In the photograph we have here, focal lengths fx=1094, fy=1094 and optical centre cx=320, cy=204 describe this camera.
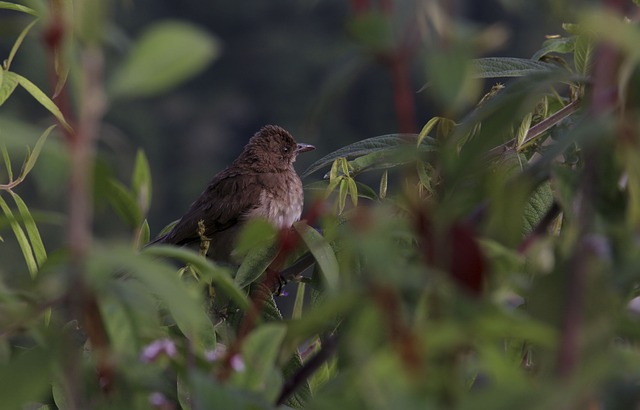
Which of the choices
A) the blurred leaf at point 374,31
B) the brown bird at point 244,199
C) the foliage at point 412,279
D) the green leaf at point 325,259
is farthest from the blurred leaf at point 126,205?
the brown bird at point 244,199

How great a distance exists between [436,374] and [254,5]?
128ft

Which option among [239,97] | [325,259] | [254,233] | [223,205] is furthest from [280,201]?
[239,97]

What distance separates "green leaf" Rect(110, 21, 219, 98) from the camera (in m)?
0.71

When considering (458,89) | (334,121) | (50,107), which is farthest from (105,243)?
(334,121)

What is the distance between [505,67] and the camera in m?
1.83

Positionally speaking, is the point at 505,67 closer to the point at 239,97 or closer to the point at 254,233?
the point at 254,233

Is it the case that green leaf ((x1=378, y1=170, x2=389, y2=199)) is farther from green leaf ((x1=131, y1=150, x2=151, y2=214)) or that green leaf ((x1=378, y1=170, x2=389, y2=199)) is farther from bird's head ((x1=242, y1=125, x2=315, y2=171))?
bird's head ((x1=242, y1=125, x2=315, y2=171))

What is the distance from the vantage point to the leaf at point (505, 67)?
1.79 m

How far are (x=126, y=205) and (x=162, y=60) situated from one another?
0.74 feet

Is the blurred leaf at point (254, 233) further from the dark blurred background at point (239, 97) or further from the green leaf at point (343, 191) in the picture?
the dark blurred background at point (239, 97)

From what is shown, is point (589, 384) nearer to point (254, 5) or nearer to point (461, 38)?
point (461, 38)

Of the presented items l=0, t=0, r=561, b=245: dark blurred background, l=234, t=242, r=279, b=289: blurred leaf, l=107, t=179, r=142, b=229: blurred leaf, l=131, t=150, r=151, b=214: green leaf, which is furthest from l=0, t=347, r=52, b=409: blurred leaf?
l=0, t=0, r=561, b=245: dark blurred background

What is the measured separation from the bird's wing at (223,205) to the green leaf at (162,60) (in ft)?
13.4

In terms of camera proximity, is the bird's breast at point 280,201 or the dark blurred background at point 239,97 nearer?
the bird's breast at point 280,201
